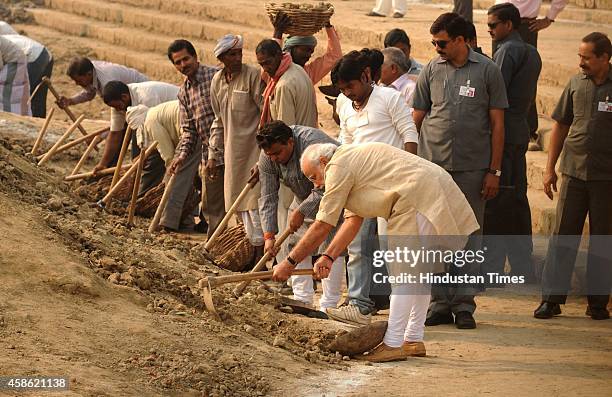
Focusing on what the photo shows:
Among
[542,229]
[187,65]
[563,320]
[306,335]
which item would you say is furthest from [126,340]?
[542,229]

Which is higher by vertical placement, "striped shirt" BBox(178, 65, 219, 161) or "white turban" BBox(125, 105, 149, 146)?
"striped shirt" BBox(178, 65, 219, 161)

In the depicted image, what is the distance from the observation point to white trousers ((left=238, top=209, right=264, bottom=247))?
917 cm

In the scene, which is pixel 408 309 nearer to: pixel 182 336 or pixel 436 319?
pixel 436 319

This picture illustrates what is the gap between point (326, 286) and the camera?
800 centimetres

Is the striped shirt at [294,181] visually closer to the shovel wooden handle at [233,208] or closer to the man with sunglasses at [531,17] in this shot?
the shovel wooden handle at [233,208]

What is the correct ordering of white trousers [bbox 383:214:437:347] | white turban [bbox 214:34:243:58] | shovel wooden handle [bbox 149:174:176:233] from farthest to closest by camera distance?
shovel wooden handle [bbox 149:174:176:233]
white turban [bbox 214:34:243:58]
white trousers [bbox 383:214:437:347]

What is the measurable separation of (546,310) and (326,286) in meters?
1.48

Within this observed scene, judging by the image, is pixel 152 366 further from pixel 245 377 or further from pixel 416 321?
pixel 416 321

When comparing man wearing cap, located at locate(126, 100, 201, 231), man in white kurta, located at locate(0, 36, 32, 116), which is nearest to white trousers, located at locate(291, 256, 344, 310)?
man wearing cap, located at locate(126, 100, 201, 231)

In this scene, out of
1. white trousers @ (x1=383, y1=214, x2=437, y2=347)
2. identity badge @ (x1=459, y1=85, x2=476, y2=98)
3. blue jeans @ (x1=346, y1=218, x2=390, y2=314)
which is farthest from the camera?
→ identity badge @ (x1=459, y1=85, x2=476, y2=98)

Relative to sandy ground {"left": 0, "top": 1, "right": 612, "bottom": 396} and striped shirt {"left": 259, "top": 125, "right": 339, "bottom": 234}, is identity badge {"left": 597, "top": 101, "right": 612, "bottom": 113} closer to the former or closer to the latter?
sandy ground {"left": 0, "top": 1, "right": 612, "bottom": 396}

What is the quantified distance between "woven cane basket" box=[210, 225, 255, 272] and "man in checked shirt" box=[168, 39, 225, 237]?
44 cm

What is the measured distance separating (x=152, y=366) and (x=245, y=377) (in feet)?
1.58

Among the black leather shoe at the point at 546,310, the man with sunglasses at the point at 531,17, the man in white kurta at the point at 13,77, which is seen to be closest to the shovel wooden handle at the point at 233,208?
the black leather shoe at the point at 546,310
